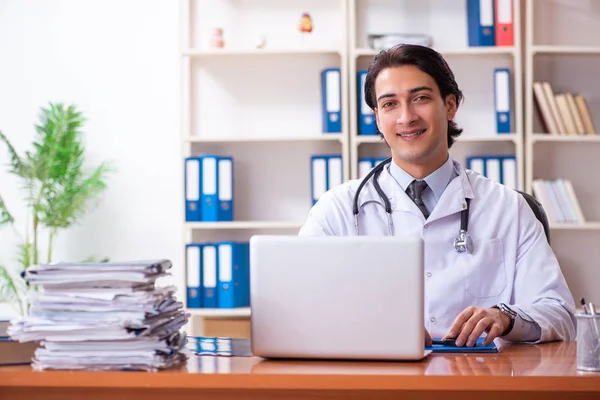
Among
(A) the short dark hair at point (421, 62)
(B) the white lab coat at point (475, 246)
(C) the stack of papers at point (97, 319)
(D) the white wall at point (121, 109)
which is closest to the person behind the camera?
(C) the stack of papers at point (97, 319)

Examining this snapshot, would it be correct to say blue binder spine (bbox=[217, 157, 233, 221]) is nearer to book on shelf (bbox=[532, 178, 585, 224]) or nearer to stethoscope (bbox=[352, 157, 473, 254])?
book on shelf (bbox=[532, 178, 585, 224])

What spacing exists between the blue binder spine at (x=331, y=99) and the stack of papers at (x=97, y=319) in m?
2.58

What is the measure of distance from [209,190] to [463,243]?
1.99m

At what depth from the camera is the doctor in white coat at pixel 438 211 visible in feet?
7.29

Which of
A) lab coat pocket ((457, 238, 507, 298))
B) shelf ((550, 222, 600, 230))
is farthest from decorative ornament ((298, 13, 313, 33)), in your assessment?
lab coat pocket ((457, 238, 507, 298))

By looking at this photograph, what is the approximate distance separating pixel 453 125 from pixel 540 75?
1.80 metres

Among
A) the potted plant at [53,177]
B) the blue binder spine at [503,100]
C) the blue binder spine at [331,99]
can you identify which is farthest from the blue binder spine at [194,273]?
the blue binder spine at [503,100]

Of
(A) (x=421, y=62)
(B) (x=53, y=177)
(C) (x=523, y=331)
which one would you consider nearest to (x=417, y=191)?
(A) (x=421, y=62)

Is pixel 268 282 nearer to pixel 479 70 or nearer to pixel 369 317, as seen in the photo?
pixel 369 317

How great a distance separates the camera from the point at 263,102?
431 cm

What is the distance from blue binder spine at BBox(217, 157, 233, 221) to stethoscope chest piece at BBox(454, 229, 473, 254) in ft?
6.29

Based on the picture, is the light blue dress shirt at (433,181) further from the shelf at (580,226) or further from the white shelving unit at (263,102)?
the white shelving unit at (263,102)

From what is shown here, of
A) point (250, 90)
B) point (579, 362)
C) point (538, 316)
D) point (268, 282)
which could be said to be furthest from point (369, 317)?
point (250, 90)

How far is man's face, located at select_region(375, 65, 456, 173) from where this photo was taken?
91.0 inches
